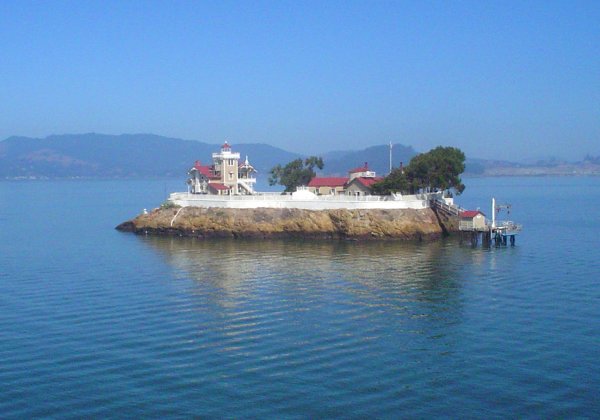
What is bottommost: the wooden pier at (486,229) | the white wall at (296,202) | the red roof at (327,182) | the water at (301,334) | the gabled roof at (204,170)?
the water at (301,334)

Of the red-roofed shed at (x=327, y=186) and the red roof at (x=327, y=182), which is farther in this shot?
the red roof at (x=327, y=182)

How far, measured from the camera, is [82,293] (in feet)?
147

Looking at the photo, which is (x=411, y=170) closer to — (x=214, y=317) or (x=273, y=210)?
(x=273, y=210)

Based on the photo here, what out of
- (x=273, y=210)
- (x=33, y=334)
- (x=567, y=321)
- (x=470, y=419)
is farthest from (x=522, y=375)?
(x=273, y=210)

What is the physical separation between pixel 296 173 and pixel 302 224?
19.9 meters

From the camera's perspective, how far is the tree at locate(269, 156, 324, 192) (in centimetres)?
9269

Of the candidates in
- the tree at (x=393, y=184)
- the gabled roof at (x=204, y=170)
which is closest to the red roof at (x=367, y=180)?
the tree at (x=393, y=184)

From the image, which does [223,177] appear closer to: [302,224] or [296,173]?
[296,173]

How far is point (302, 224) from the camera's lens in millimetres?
73938

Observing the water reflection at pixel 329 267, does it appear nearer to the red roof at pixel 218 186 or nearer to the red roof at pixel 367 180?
the red roof at pixel 218 186

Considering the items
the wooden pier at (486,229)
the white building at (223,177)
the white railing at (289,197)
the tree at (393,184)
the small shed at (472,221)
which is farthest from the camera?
the white building at (223,177)

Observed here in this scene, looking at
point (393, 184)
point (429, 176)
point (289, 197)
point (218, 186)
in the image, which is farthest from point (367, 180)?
point (218, 186)

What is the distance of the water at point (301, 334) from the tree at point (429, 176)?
15.5 metres

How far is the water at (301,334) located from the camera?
87.4 ft
